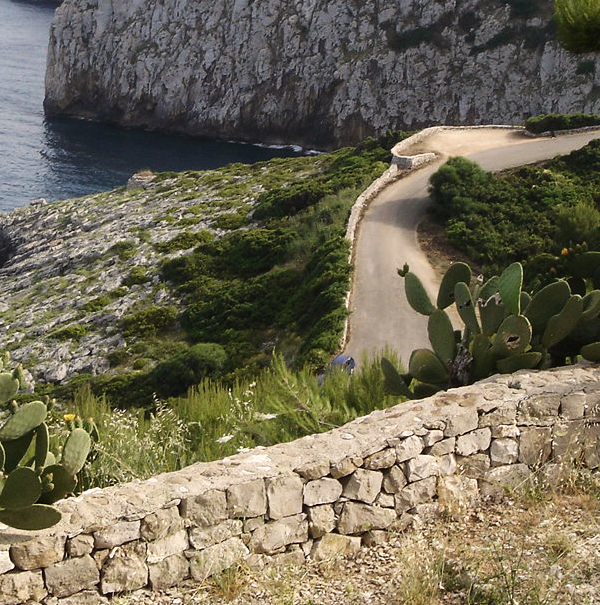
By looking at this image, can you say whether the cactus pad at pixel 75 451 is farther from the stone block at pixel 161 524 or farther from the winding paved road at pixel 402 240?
the winding paved road at pixel 402 240

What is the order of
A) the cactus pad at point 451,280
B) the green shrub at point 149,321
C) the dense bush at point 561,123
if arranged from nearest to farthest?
1. the cactus pad at point 451,280
2. the green shrub at point 149,321
3. the dense bush at point 561,123

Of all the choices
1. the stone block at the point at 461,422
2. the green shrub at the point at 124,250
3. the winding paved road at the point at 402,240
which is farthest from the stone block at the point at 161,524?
the green shrub at the point at 124,250

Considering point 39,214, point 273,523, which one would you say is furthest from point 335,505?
point 39,214

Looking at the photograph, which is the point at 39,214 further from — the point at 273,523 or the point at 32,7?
the point at 32,7

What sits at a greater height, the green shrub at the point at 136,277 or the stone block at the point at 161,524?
the stone block at the point at 161,524

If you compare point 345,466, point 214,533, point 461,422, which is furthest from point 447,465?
point 214,533

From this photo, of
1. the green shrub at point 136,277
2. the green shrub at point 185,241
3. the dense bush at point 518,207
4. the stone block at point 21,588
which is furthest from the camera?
the green shrub at point 185,241

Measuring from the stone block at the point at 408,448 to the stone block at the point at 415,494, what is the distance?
267mm

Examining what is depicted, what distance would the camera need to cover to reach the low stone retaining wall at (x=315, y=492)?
22.2ft

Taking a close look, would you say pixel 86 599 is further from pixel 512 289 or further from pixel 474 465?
pixel 512 289

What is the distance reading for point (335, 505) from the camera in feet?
25.4

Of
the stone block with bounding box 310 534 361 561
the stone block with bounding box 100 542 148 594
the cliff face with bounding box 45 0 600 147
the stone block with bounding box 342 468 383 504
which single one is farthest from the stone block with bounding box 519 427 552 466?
the cliff face with bounding box 45 0 600 147

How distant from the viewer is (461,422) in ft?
27.5

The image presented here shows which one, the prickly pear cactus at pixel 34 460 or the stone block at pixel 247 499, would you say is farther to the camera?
the stone block at pixel 247 499
